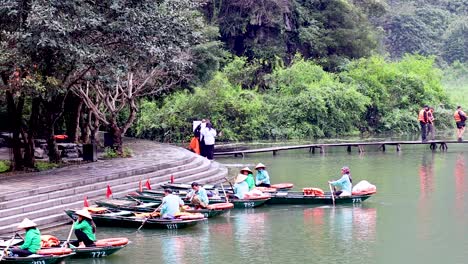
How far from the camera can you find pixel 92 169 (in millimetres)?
25312

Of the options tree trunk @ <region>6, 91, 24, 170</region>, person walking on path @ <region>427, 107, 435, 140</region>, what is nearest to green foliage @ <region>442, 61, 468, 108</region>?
person walking on path @ <region>427, 107, 435, 140</region>

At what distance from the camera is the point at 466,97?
61469 mm

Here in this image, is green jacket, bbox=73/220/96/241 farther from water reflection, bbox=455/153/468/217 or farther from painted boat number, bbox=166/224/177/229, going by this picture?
water reflection, bbox=455/153/468/217

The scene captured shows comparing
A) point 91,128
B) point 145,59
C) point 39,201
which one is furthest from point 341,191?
point 91,128

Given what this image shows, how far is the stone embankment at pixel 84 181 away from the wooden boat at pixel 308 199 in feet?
12.0

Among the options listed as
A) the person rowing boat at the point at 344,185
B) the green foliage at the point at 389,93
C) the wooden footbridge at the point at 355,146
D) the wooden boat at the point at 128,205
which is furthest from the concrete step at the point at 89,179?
the green foliage at the point at 389,93

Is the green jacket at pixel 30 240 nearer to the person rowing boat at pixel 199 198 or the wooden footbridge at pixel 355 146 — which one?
the person rowing boat at pixel 199 198

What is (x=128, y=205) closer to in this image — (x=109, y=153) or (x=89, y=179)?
(x=89, y=179)

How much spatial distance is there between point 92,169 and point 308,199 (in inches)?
245

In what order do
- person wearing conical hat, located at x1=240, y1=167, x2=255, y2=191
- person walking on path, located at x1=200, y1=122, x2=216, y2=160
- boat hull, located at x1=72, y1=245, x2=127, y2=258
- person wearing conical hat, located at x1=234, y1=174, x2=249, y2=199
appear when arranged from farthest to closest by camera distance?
person walking on path, located at x1=200, y1=122, x2=216, y2=160, person wearing conical hat, located at x1=240, y1=167, x2=255, y2=191, person wearing conical hat, located at x1=234, y1=174, x2=249, y2=199, boat hull, located at x1=72, y1=245, x2=127, y2=258

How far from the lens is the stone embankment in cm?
1998

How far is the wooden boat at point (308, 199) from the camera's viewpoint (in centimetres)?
2417

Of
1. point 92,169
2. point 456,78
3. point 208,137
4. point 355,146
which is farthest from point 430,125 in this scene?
point 456,78

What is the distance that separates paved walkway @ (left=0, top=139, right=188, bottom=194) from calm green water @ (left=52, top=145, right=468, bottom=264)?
2.55m
